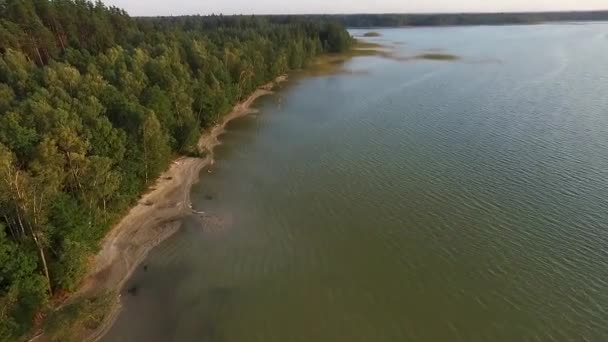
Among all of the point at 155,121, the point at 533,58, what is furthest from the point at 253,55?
the point at 533,58

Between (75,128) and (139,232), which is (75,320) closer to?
(139,232)

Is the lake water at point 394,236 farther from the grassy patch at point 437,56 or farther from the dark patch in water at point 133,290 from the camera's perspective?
the grassy patch at point 437,56

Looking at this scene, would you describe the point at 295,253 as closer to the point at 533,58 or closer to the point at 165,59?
the point at 165,59

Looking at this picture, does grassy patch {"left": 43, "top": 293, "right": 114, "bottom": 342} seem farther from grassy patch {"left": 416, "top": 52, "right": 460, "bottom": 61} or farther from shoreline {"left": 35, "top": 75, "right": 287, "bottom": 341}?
grassy patch {"left": 416, "top": 52, "right": 460, "bottom": 61}

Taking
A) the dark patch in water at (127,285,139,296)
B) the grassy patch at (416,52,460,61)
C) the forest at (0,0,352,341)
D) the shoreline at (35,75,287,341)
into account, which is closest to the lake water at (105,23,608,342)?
the dark patch in water at (127,285,139,296)

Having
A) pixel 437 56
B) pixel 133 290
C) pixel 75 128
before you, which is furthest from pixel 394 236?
pixel 437 56

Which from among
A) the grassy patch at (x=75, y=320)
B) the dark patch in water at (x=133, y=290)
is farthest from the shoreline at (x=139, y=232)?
the dark patch in water at (x=133, y=290)
